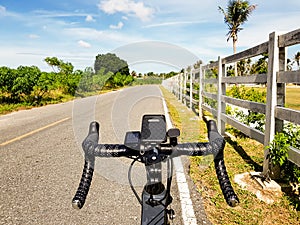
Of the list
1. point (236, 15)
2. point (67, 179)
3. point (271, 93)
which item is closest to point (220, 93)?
point (271, 93)

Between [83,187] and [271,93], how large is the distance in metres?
3.35

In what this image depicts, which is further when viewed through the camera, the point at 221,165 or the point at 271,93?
the point at 271,93

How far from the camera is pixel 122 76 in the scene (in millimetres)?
2889

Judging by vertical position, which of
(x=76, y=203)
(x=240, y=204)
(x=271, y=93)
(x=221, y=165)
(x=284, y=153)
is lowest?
(x=240, y=204)

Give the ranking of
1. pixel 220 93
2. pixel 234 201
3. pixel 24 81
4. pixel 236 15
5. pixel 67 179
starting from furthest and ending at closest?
1. pixel 236 15
2. pixel 24 81
3. pixel 220 93
4. pixel 67 179
5. pixel 234 201

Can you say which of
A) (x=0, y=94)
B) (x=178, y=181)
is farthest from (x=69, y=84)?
(x=178, y=181)

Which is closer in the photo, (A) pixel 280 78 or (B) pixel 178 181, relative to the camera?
(A) pixel 280 78

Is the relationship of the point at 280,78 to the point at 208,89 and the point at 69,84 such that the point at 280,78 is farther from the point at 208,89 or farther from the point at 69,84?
the point at 69,84

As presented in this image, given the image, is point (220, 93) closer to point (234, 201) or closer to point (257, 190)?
point (257, 190)

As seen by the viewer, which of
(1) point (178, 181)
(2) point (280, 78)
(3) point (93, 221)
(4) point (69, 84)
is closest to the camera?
(3) point (93, 221)

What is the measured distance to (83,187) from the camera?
147cm

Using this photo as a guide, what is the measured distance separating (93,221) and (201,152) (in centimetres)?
232

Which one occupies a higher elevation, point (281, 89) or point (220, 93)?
point (281, 89)

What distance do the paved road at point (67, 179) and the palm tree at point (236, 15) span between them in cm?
4016
